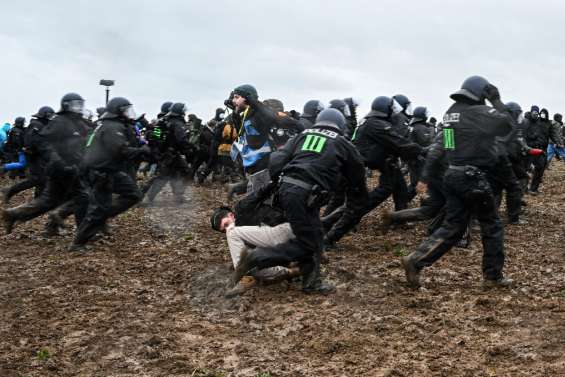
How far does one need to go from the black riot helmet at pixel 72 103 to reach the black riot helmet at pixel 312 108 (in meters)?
3.92

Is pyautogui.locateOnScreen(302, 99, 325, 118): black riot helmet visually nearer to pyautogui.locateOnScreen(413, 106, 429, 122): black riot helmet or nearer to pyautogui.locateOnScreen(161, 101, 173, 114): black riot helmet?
pyautogui.locateOnScreen(413, 106, 429, 122): black riot helmet

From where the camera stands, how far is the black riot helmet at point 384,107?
9.70m

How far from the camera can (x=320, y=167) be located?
705cm

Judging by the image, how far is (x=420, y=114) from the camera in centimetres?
1288

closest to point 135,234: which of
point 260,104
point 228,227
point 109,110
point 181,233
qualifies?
point 181,233

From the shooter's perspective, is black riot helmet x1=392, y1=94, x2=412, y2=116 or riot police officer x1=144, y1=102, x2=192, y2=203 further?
riot police officer x1=144, y1=102, x2=192, y2=203

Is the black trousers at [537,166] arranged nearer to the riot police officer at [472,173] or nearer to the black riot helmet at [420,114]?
the black riot helmet at [420,114]

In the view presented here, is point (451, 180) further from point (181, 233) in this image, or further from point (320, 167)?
point (181, 233)

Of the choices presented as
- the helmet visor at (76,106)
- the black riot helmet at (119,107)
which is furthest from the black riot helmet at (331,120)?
the helmet visor at (76,106)

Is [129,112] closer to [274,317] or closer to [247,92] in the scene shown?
[247,92]

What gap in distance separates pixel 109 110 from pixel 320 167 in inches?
173

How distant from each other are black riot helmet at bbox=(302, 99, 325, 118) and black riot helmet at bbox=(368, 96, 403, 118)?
2380 millimetres

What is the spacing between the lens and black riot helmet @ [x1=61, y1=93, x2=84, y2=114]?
35.6ft

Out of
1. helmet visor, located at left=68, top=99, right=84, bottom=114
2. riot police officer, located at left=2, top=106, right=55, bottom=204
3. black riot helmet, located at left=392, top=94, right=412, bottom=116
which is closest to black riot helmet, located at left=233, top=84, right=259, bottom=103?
helmet visor, located at left=68, top=99, right=84, bottom=114
